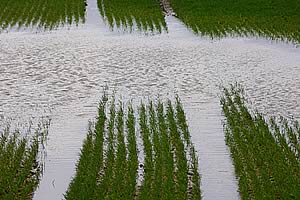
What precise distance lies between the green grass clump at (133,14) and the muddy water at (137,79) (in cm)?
102

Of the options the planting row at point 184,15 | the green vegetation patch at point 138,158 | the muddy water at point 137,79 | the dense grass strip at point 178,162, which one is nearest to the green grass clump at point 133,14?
the planting row at point 184,15

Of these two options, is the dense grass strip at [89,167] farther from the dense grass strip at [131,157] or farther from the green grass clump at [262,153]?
the green grass clump at [262,153]

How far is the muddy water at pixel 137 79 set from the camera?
774 cm

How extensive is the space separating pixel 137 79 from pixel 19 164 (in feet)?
17.2

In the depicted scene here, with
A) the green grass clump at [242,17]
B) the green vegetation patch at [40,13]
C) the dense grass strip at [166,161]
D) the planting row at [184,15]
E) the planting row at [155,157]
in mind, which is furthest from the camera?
the green vegetation patch at [40,13]

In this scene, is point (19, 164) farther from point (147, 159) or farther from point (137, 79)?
point (137, 79)

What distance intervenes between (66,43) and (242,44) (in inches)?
194

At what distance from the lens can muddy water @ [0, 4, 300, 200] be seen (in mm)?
7742

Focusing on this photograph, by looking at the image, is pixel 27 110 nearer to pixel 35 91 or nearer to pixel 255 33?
pixel 35 91

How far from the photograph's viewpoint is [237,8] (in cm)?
2300

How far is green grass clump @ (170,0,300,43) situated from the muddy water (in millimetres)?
1012

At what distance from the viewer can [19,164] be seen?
23.4 feet

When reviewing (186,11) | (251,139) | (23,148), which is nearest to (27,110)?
(23,148)

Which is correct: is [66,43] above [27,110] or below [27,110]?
above
